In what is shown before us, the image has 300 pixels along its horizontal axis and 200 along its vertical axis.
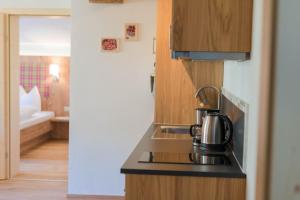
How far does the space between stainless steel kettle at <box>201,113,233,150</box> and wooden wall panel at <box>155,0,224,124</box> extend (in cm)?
111

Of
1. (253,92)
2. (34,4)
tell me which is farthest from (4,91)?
(253,92)

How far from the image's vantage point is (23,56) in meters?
8.26

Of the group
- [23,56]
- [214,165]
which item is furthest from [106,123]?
[23,56]

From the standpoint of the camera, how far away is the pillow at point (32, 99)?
789cm

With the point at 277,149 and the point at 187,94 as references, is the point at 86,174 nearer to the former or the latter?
the point at 187,94

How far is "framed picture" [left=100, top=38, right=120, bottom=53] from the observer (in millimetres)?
4152

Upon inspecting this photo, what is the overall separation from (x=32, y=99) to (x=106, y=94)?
416 centimetres

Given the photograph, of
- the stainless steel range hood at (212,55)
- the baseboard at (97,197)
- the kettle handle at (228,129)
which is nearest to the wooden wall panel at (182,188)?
the kettle handle at (228,129)

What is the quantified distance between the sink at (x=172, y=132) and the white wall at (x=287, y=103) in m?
1.48

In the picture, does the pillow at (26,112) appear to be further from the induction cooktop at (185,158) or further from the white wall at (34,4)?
the induction cooktop at (185,158)

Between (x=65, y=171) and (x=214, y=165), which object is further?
(x=65, y=171)

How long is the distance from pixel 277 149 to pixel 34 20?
18.2 ft

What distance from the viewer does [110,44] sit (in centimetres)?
416

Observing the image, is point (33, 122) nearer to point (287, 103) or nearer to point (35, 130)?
point (35, 130)
